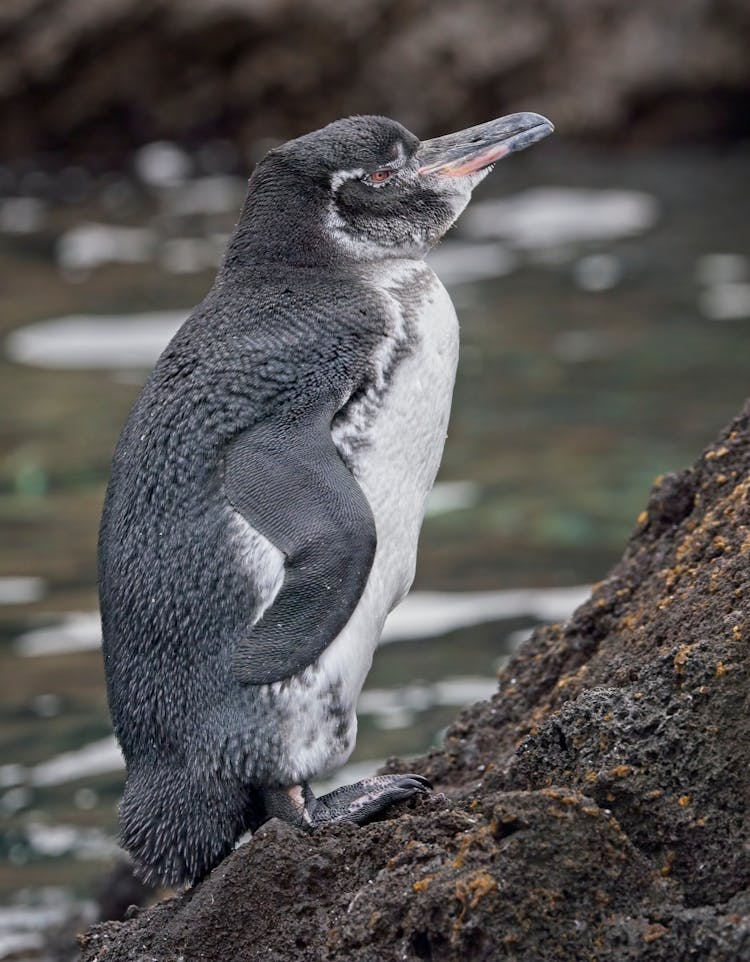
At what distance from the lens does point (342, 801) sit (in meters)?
3.28

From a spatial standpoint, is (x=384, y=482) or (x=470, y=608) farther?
(x=470, y=608)

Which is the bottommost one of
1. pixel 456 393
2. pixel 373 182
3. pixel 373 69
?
pixel 456 393

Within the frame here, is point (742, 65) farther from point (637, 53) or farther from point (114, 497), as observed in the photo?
point (114, 497)

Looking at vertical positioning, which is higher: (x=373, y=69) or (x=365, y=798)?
(x=373, y=69)

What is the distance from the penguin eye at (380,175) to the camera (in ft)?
12.7

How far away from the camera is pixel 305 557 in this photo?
3242 mm

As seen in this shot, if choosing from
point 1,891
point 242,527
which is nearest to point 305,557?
point 242,527

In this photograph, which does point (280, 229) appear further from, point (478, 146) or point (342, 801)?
point (342, 801)

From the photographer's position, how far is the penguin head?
373 centimetres

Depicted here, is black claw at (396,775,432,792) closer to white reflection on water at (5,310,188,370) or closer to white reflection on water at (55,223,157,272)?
white reflection on water at (5,310,188,370)

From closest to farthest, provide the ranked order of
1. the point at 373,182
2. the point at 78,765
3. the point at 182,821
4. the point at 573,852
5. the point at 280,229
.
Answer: the point at 573,852, the point at 182,821, the point at 280,229, the point at 373,182, the point at 78,765

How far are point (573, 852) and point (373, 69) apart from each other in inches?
510

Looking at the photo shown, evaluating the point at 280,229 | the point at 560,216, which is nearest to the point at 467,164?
→ the point at 280,229

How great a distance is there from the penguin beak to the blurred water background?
6.80 feet
